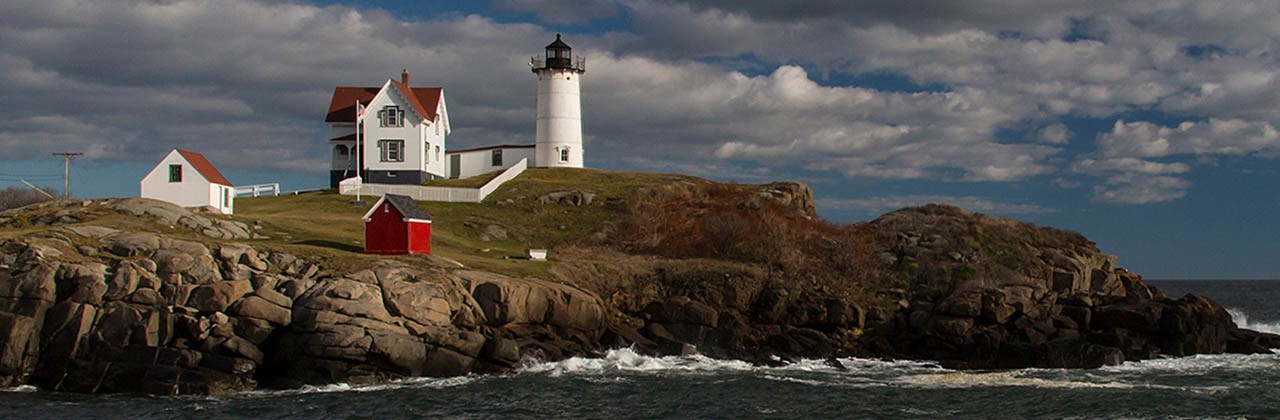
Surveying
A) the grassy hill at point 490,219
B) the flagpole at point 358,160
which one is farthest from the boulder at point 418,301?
the flagpole at point 358,160

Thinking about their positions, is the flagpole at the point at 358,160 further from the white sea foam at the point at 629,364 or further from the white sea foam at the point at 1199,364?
the white sea foam at the point at 1199,364

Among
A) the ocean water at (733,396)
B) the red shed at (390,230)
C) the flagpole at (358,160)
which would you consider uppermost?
the flagpole at (358,160)

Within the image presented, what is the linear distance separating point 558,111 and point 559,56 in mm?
3491

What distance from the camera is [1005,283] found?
44562 millimetres

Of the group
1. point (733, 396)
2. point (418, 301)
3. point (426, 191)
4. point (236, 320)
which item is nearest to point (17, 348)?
point (236, 320)

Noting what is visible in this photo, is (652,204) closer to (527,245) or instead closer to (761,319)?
(527,245)

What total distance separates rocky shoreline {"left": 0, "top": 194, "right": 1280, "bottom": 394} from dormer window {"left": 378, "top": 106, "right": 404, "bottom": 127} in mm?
19899

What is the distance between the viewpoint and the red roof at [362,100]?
6550 centimetres

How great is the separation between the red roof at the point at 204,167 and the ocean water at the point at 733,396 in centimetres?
2107

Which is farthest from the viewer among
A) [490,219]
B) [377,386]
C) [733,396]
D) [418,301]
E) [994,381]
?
[490,219]

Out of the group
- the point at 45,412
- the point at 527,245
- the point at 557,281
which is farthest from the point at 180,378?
the point at 527,245

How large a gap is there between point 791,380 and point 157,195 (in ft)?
106

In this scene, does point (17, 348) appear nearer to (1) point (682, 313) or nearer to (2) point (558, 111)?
(1) point (682, 313)

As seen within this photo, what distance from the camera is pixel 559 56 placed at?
235 ft
